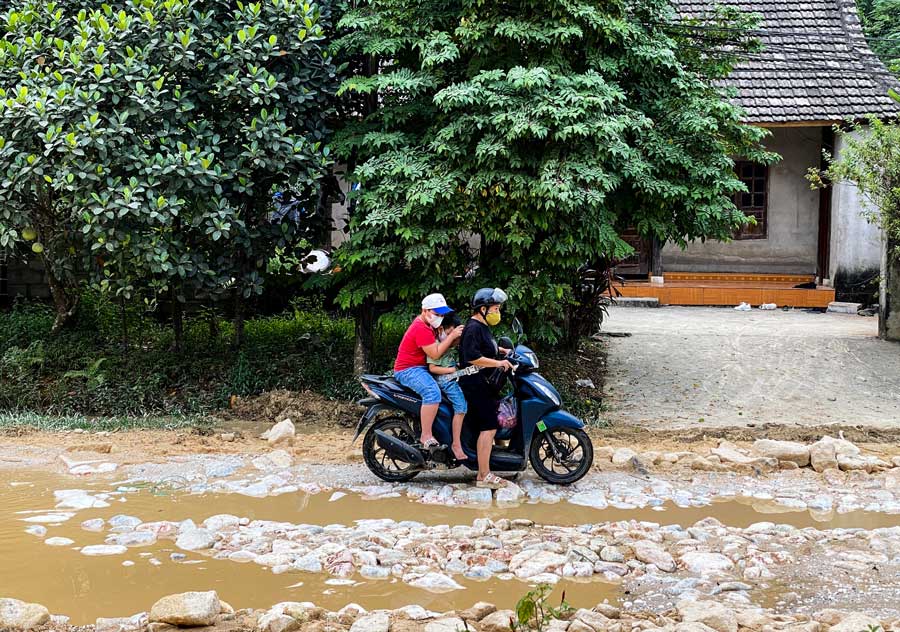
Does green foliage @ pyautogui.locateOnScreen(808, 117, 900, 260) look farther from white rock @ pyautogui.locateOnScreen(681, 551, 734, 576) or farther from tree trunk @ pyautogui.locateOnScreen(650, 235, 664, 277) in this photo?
white rock @ pyautogui.locateOnScreen(681, 551, 734, 576)

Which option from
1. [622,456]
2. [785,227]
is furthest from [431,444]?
[785,227]

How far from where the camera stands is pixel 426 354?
795 centimetres

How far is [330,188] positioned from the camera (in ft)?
37.1

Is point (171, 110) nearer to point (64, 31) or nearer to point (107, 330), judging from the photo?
point (64, 31)

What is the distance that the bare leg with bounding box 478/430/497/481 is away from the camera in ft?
25.7

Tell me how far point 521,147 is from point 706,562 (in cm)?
516

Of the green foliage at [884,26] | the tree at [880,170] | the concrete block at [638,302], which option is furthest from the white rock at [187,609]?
the green foliage at [884,26]

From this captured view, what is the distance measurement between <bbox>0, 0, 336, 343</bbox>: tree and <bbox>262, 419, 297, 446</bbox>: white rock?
1.73 meters

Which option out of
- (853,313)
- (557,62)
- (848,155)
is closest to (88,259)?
(557,62)

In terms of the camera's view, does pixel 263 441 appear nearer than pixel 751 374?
Yes

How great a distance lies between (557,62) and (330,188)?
3.01 metres

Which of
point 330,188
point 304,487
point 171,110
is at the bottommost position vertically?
point 304,487

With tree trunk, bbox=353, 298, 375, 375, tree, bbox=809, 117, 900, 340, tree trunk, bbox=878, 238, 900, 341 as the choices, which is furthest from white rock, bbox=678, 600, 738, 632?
tree trunk, bbox=878, 238, 900, 341

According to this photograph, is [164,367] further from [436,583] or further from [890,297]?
[890,297]
